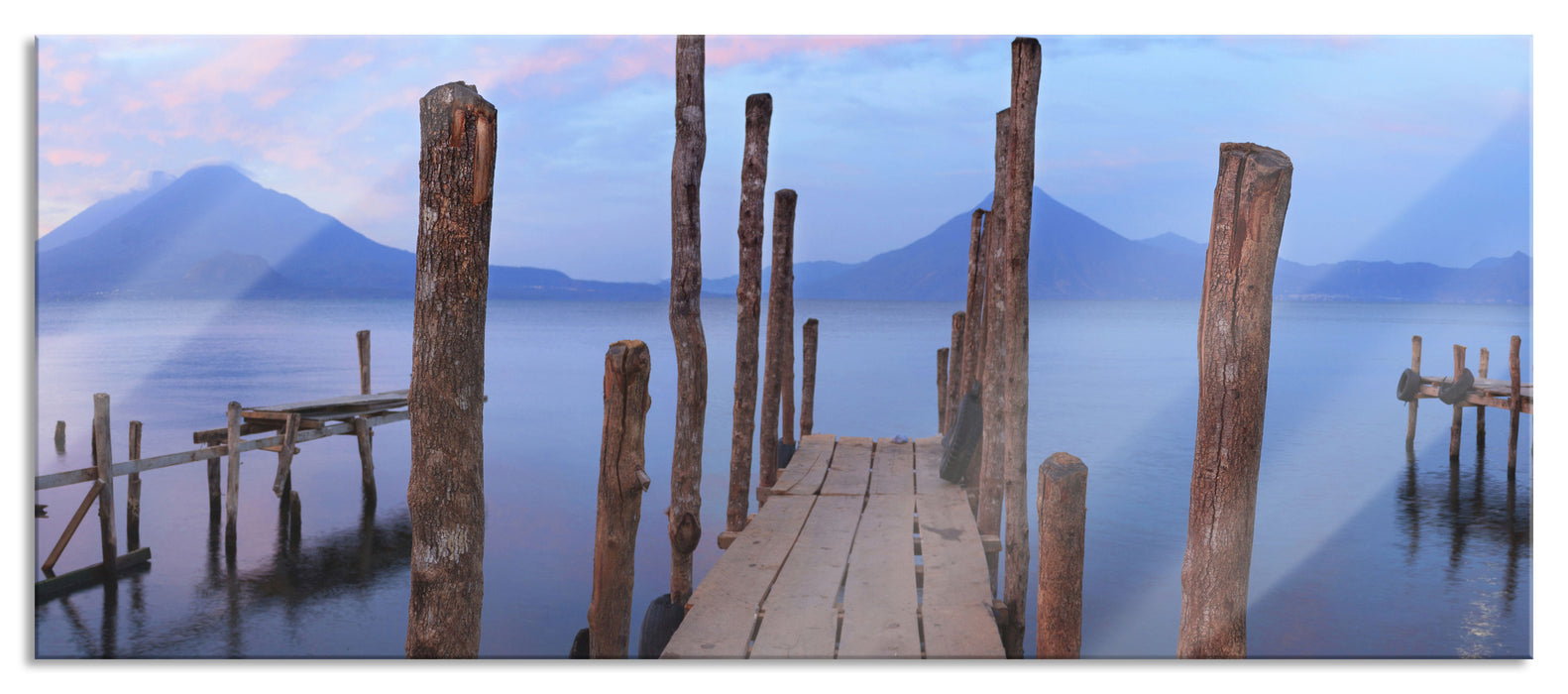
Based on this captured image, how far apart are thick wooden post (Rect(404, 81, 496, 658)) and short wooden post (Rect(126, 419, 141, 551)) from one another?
26.6 feet

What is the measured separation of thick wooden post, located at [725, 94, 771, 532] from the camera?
6688 mm

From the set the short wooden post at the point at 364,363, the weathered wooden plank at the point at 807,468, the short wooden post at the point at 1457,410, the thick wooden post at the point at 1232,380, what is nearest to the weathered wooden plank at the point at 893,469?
the weathered wooden plank at the point at 807,468

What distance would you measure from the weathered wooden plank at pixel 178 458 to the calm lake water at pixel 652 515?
3.56 feet

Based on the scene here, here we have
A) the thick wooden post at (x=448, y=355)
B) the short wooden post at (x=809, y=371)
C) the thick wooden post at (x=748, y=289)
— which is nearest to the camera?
the thick wooden post at (x=448, y=355)

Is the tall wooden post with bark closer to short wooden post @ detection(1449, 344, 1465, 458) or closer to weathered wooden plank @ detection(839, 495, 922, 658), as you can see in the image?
weathered wooden plank @ detection(839, 495, 922, 658)

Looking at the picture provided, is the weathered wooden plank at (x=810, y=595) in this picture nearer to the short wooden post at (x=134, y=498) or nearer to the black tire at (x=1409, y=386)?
the short wooden post at (x=134, y=498)

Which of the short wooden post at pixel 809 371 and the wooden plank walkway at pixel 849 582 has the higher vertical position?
the short wooden post at pixel 809 371

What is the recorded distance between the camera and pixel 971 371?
9.37m

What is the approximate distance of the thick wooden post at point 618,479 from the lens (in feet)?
11.9

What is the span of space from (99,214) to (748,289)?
15.0 ft

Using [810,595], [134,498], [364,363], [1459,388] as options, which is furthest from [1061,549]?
[1459,388]

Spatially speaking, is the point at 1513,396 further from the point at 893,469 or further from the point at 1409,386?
the point at 893,469
